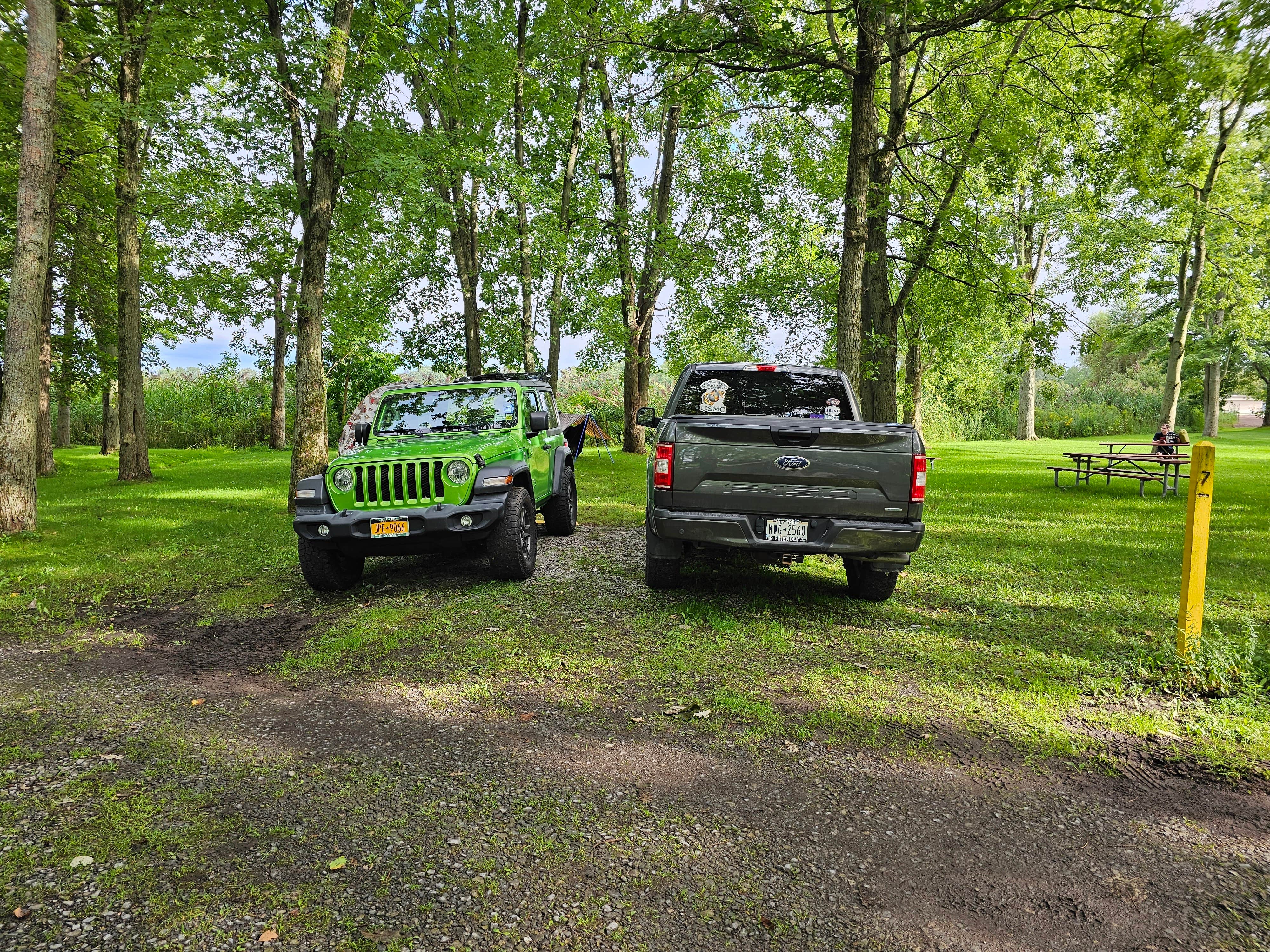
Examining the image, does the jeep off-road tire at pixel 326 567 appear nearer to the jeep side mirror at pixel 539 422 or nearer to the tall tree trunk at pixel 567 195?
the jeep side mirror at pixel 539 422

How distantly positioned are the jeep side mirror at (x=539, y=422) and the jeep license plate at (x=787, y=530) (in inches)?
121

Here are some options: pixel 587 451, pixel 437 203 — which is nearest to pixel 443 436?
pixel 437 203

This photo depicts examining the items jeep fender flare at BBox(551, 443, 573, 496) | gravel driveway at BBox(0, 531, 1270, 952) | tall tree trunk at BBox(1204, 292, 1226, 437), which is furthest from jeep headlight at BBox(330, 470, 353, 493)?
tall tree trunk at BBox(1204, 292, 1226, 437)

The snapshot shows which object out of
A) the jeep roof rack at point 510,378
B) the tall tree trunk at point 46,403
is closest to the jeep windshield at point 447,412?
the jeep roof rack at point 510,378

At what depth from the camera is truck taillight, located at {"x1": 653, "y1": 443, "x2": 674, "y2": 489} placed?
18.8ft

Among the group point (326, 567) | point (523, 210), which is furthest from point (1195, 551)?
point (523, 210)

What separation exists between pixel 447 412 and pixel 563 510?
2170mm

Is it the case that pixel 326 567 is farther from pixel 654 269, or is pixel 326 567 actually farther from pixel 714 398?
pixel 654 269

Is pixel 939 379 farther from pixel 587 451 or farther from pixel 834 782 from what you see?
pixel 834 782

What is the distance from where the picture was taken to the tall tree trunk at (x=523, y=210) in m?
17.6

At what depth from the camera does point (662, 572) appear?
6621 millimetres

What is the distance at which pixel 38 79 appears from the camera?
957cm

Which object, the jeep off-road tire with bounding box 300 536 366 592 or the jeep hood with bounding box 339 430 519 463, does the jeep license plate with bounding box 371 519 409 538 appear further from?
the jeep off-road tire with bounding box 300 536 366 592

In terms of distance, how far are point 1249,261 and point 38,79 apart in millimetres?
33563
